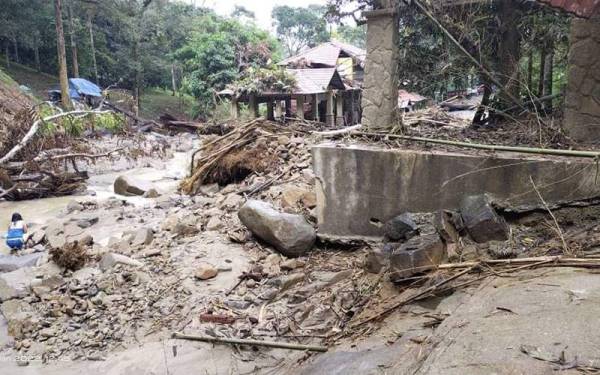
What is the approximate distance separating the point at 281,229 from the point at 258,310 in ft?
3.50

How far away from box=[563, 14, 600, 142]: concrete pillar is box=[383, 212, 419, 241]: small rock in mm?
1706

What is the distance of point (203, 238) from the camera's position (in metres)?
6.13

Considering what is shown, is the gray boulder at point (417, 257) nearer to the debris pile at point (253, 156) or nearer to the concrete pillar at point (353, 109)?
the debris pile at point (253, 156)

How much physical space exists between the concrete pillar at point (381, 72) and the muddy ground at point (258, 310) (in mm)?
1502

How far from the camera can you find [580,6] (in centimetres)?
367

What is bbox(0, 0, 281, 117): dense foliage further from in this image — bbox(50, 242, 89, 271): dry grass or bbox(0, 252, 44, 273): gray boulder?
bbox(50, 242, 89, 271): dry grass

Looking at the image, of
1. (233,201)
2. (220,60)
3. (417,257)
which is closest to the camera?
(417,257)

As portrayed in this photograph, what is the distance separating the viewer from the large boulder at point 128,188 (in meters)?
10.3

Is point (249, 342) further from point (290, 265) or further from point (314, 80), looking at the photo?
point (314, 80)

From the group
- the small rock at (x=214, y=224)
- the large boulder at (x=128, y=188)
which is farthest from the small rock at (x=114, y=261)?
the large boulder at (x=128, y=188)

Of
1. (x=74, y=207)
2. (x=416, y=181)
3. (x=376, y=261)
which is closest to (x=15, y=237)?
(x=74, y=207)

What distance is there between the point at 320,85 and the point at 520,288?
16.4 m

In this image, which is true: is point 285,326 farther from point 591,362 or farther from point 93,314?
point 591,362

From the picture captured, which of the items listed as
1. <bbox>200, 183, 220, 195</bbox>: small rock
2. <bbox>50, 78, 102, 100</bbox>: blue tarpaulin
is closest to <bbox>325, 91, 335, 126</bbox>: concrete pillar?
<bbox>200, 183, 220, 195</bbox>: small rock
